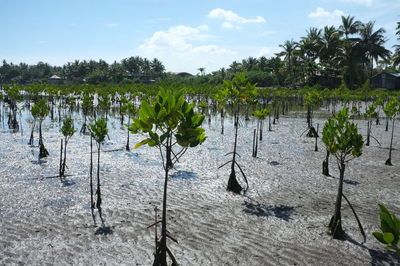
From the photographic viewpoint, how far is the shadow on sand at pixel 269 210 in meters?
8.02

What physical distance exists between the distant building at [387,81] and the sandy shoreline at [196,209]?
137ft

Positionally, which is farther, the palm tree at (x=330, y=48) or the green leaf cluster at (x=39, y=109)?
the palm tree at (x=330, y=48)

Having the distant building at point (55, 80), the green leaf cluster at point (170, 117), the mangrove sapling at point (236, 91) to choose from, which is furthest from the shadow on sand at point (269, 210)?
the distant building at point (55, 80)

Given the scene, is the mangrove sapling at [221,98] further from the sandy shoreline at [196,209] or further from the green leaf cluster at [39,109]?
the green leaf cluster at [39,109]

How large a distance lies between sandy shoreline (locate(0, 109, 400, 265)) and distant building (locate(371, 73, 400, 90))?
137 ft

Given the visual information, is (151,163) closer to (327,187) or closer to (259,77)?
(327,187)

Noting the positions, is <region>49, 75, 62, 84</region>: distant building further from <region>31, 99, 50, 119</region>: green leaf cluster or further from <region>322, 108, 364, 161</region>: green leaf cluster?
<region>322, 108, 364, 161</region>: green leaf cluster

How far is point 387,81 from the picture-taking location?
51.2m

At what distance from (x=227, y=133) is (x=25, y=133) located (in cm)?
1160

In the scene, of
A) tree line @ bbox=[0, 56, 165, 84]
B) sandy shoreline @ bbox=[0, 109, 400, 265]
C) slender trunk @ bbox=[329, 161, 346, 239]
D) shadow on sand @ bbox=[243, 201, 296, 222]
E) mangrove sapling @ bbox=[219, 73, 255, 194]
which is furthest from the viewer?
tree line @ bbox=[0, 56, 165, 84]

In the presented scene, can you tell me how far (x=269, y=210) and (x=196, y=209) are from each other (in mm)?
1831

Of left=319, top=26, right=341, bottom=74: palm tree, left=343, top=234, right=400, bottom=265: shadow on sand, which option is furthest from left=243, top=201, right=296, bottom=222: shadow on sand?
left=319, top=26, right=341, bottom=74: palm tree

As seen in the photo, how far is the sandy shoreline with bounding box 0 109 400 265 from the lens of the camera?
6176 millimetres

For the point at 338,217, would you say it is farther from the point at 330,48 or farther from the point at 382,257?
the point at 330,48
